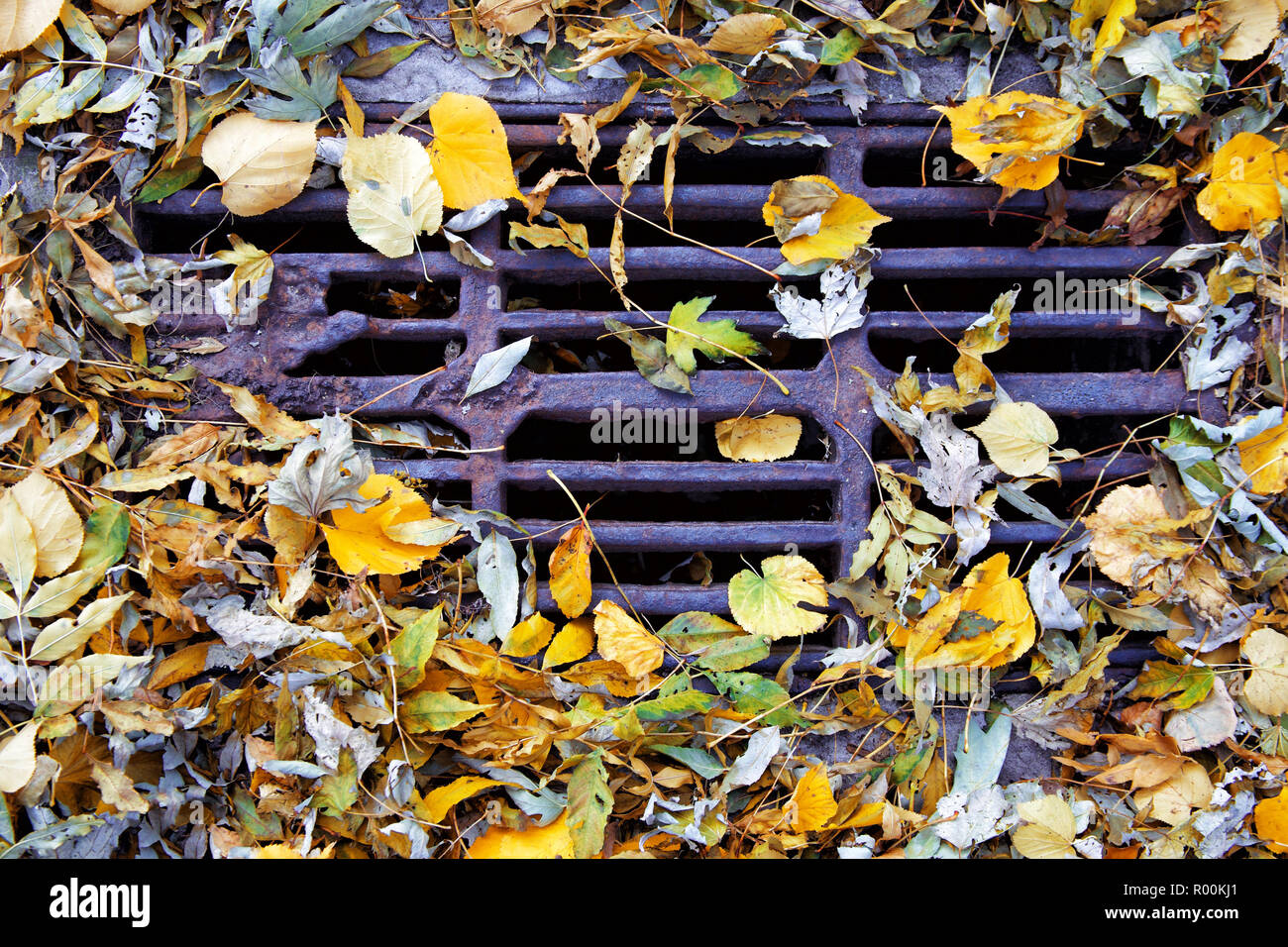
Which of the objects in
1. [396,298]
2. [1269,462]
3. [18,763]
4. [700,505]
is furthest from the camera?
[700,505]

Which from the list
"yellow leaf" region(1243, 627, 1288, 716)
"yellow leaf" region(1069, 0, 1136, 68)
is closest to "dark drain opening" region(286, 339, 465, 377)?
"yellow leaf" region(1069, 0, 1136, 68)

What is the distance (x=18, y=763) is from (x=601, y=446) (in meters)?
0.93

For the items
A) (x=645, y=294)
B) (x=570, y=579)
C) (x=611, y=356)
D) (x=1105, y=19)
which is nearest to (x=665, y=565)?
(x=570, y=579)

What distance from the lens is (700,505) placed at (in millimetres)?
1418

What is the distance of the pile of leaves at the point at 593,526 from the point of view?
1.14 m

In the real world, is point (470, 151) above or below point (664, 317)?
above

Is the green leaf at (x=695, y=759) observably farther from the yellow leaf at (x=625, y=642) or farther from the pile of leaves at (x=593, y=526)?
the yellow leaf at (x=625, y=642)

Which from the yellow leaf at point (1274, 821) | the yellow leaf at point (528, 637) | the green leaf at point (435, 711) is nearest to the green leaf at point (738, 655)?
the yellow leaf at point (528, 637)

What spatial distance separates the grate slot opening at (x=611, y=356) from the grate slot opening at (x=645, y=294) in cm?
6

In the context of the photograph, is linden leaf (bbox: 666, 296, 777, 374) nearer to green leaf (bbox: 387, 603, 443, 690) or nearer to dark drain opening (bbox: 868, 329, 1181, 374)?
dark drain opening (bbox: 868, 329, 1181, 374)

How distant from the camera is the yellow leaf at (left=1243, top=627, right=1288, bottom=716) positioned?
3.89 feet

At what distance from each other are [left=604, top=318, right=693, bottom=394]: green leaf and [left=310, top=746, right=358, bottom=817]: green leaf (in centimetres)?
69

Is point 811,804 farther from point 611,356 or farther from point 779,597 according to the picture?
point 611,356
